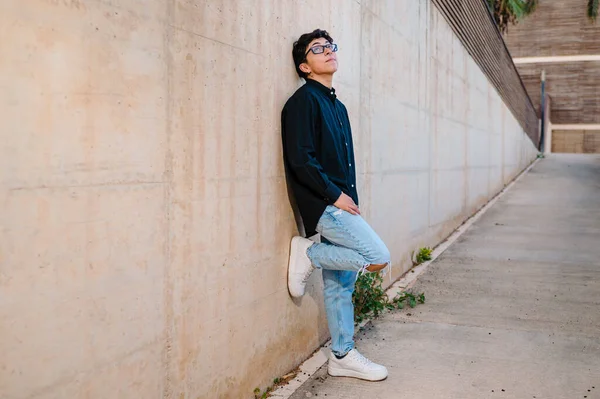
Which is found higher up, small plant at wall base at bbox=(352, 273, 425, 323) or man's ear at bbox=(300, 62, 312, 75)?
man's ear at bbox=(300, 62, 312, 75)

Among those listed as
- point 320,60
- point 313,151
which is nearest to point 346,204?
point 313,151

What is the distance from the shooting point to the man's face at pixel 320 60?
354 cm

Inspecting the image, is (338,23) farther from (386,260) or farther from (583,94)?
(583,94)

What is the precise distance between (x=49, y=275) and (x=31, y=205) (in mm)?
226

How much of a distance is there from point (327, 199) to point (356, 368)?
1009mm

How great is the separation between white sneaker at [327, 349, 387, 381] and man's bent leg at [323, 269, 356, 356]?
43 mm

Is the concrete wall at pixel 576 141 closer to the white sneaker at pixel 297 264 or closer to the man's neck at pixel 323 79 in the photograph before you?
the man's neck at pixel 323 79

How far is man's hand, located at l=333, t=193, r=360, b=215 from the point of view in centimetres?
329

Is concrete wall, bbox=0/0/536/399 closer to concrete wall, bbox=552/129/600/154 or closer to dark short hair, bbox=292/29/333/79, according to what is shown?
dark short hair, bbox=292/29/333/79

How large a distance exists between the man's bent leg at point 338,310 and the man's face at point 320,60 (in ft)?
3.73

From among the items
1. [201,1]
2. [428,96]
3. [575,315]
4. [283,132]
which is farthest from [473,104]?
[201,1]

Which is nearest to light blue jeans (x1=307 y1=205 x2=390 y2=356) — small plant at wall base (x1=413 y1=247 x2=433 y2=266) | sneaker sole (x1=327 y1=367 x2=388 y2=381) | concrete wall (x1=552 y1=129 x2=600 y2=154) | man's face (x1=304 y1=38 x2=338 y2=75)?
sneaker sole (x1=327 y1=367 x2=388 y2=381)

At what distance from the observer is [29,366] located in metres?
1.86

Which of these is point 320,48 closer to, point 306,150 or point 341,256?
point 306,150
